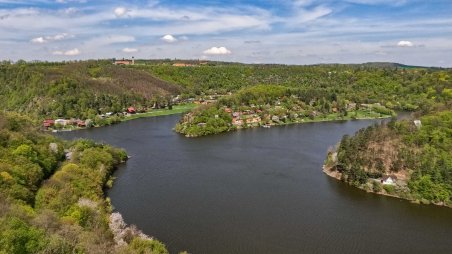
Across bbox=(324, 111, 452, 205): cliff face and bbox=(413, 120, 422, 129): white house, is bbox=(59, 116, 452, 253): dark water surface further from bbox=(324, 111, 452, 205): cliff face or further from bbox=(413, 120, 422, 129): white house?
bbox=(413, 120, 422, 129): white house

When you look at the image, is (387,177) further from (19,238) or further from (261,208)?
(19,238)

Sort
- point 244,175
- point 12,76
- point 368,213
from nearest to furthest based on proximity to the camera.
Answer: point 368,213 → point 244,175 → point 12,76

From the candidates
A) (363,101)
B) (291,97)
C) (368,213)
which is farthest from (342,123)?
(368,213)

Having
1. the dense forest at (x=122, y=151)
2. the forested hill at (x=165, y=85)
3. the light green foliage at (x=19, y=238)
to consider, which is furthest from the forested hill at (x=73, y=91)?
the light green foliage at (x=19, y=238)

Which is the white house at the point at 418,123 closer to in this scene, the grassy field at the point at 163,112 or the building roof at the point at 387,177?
the building roof at the point at 387,177

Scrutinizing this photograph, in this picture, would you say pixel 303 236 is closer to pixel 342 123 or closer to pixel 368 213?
pixel 368 213
